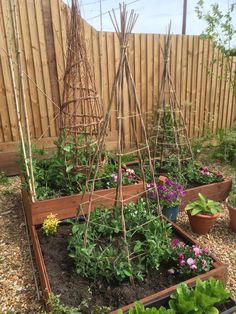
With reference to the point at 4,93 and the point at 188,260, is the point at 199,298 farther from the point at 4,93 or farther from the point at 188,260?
the point at 4,93

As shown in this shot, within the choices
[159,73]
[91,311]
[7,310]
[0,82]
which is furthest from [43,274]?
[159,73]

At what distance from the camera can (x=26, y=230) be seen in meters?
2.66

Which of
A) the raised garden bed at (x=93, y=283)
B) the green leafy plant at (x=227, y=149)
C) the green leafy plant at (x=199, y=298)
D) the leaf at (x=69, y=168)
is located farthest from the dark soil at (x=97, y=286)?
the green leafy plant at (x=227, y=149)

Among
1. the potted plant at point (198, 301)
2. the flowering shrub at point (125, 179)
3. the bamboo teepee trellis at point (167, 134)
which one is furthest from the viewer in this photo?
the bamboo teepee trellis at point (167, 134)

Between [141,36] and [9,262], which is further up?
[141,36]

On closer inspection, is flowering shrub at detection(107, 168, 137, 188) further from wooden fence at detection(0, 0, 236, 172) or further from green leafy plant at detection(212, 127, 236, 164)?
green leafy plant at detection(212, 127, 236, 164)

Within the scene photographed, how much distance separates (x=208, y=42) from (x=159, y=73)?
115 cm

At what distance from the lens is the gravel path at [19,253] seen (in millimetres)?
1826

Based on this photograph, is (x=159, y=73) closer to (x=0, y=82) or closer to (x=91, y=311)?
(x=0, y=82)

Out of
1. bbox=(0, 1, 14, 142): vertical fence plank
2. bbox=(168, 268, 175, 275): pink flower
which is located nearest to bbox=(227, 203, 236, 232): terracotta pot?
bbox=(168, 268, 175, 275): pink flower

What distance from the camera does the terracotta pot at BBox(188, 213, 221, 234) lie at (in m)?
2.51

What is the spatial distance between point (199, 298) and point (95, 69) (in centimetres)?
363

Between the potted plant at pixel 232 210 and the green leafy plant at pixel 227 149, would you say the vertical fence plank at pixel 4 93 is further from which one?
the green leafy plant at pixel 227 149

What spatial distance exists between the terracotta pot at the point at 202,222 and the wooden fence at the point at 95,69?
212 centimetres
